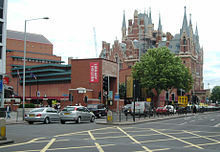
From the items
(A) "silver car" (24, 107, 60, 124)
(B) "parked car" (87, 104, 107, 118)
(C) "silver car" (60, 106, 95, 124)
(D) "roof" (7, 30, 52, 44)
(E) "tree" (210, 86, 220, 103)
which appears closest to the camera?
(A) "silver car" (24, 107, 60, 124)

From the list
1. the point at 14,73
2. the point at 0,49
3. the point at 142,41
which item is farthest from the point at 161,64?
the point at 142,41

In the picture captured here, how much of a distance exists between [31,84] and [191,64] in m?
68.1

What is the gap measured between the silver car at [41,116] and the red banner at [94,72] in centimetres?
2830

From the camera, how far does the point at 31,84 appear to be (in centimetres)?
8706

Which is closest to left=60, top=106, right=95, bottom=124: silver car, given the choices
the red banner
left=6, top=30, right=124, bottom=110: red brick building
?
left=6, top=30, right=124, bottom=110: red brick building

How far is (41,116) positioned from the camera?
2812cm

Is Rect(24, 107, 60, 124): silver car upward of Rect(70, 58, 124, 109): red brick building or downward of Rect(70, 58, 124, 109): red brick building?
downward

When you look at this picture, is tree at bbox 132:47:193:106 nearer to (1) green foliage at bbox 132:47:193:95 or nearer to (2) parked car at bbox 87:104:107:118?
(1) green foliage at bbox 132:47:193:95

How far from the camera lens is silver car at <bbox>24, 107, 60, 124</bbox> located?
28062 mm

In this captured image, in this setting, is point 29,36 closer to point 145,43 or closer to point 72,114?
point 145,43

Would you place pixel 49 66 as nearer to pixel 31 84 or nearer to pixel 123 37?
pixel 31 84

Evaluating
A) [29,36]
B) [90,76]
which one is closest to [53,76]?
[90,76]

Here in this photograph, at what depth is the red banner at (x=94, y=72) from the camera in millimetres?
58000

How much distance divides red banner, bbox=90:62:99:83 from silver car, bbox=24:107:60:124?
92.8 feet
